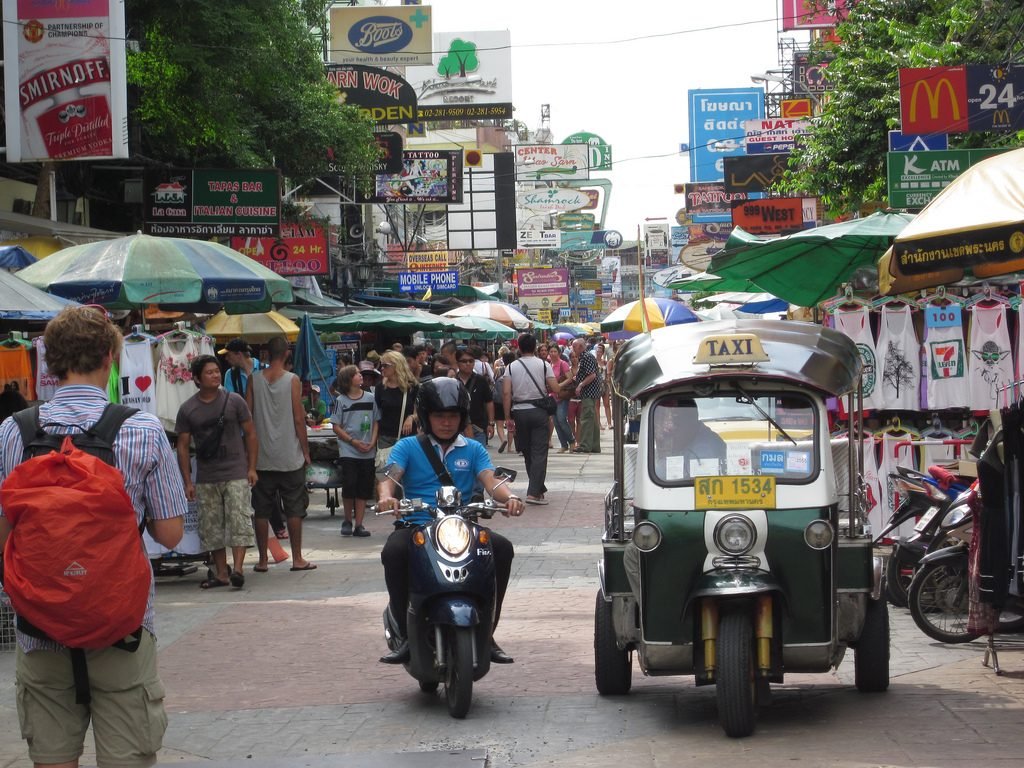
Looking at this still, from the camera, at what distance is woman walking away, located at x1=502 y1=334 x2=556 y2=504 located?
1681 cm

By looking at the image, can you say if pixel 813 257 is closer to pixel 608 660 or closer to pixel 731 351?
pixel 731 351

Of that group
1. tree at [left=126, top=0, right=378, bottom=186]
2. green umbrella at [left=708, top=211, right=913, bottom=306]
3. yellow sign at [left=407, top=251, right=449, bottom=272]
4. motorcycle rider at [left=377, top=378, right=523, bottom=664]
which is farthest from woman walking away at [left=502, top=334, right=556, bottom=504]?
yellow sign at [left=407, top=251, right=449, bottom=272]

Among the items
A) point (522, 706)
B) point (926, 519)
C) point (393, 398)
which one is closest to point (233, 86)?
point (393, 398)

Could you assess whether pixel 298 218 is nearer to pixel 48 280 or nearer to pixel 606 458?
pixel 606 458

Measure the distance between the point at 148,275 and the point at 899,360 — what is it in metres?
6.00

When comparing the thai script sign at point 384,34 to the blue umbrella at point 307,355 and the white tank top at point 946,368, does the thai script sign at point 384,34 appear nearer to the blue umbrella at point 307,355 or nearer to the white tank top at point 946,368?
the blue umbrella at point 307,355

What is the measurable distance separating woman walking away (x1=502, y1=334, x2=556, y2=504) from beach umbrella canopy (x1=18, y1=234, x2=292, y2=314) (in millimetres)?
5075

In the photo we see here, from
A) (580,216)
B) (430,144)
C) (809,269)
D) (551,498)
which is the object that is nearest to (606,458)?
(551,498)

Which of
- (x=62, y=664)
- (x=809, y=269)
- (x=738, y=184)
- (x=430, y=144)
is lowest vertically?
(x=62, y=664)

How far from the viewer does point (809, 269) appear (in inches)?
482

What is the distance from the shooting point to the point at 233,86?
20.3m

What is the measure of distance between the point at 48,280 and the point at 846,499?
6883mm

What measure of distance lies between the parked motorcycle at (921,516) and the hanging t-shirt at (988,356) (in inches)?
53.5

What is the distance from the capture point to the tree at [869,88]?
65.8 feet
